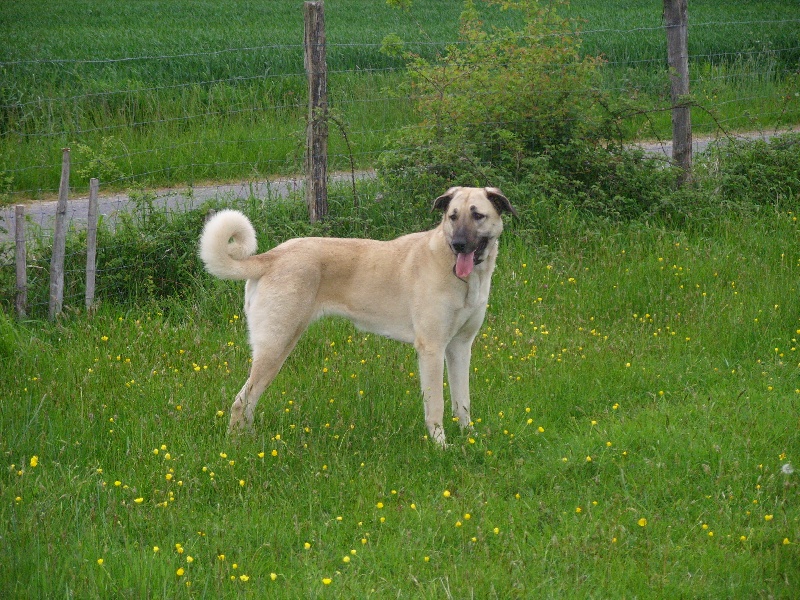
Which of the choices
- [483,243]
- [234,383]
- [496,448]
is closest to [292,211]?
[234,383]

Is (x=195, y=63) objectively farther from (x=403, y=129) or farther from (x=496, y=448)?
(x=496, y=448)

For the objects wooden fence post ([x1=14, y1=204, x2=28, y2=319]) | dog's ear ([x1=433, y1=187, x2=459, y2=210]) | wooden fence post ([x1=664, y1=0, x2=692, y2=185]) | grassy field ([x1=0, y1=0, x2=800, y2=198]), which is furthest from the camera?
grassy field ([x1=0, y1=0, x2=800, y2=198])

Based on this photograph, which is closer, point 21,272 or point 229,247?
point 229,247

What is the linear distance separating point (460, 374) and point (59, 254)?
135 inches

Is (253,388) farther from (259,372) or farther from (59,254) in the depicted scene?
(59,254)

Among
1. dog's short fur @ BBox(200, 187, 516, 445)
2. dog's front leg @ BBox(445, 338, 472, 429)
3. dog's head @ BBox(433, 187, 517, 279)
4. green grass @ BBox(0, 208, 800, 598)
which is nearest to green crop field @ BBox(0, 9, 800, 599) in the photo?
green grass @ BBox(0, 208, 800, 598)

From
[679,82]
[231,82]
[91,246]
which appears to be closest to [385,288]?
[91,246]

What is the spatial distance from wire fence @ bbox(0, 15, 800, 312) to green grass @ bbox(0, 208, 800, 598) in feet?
6.46

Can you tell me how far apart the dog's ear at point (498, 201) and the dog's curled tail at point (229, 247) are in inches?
58.3

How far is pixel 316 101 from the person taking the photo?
27.1 ft

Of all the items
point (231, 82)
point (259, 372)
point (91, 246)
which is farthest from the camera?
point (231, 82)

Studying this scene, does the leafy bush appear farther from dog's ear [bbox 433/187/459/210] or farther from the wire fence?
dog's ear [bbox 433/187/459/210]

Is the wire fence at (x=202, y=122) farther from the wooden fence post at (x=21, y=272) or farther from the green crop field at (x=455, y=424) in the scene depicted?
the green crop field at (x=455, y=424)

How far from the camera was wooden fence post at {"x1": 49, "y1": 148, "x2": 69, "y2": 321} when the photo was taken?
7137 mm
